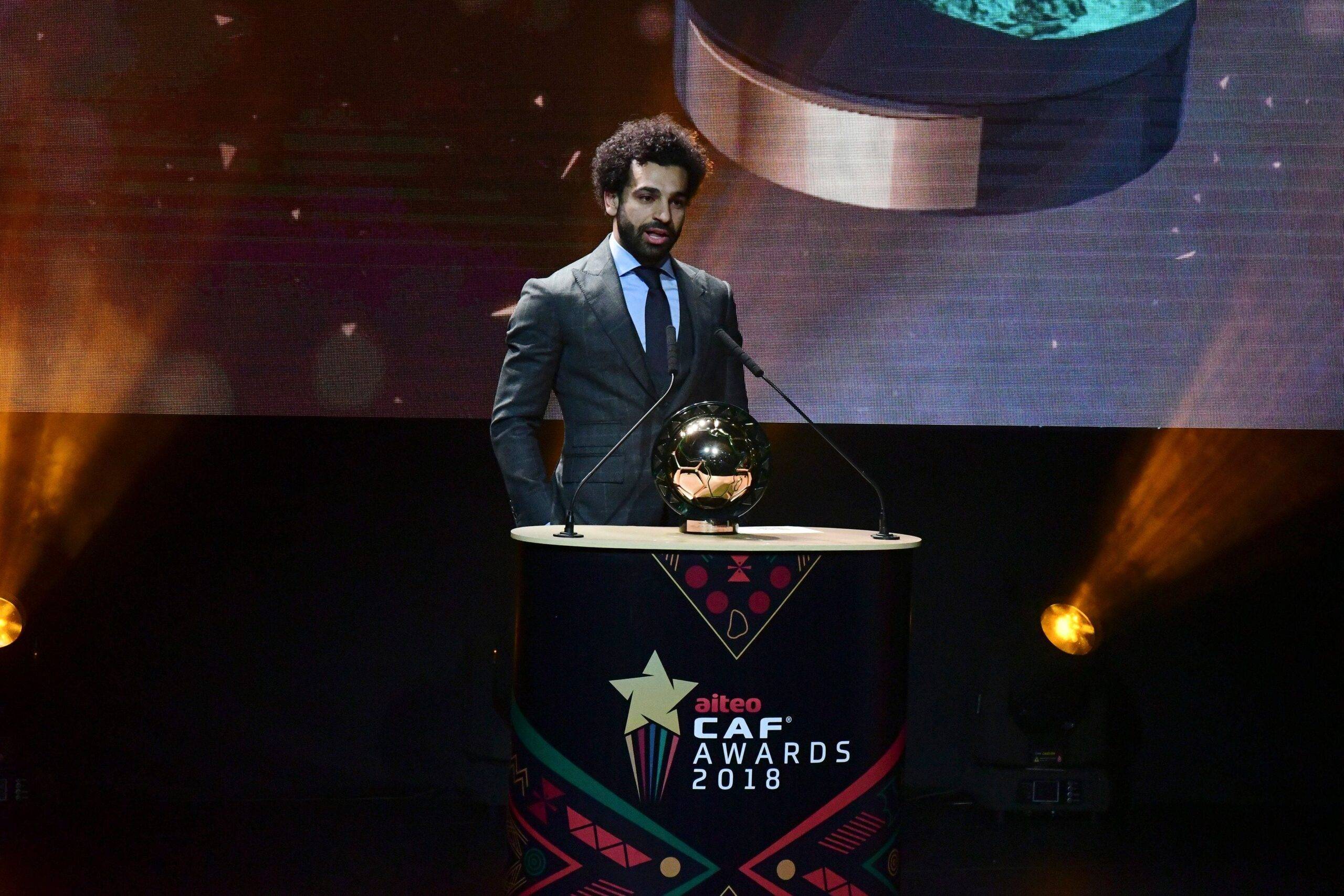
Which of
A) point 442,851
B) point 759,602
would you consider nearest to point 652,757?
point 759,602

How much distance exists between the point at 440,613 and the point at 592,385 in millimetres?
1205

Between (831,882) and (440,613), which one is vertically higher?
(831,882)

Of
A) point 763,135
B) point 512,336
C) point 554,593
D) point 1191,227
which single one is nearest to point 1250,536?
point 1191,227

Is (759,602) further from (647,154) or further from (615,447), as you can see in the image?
(647,154)

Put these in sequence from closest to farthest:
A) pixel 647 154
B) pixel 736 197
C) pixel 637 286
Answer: pixel 647 154, pixel 637 286, pixel 736 197

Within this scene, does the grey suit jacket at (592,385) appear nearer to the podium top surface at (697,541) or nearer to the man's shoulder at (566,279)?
the man's shoulder at (566,279)

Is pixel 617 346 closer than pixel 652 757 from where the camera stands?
No

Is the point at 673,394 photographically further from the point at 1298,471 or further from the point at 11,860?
the point at 1298,471

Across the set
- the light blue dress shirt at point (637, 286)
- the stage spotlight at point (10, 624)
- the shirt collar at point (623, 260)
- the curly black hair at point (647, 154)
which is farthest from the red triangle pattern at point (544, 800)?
the stage spotlight at point (10, 624)

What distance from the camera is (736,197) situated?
3.18 meters

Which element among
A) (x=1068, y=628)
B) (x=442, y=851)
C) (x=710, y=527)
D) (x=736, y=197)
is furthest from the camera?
(x=1068, y=628)

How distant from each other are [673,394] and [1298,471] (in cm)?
214

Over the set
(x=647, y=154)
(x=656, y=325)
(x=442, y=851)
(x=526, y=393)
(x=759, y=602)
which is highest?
(x=647, y=154)

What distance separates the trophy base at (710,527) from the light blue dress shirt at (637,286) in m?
0.66
